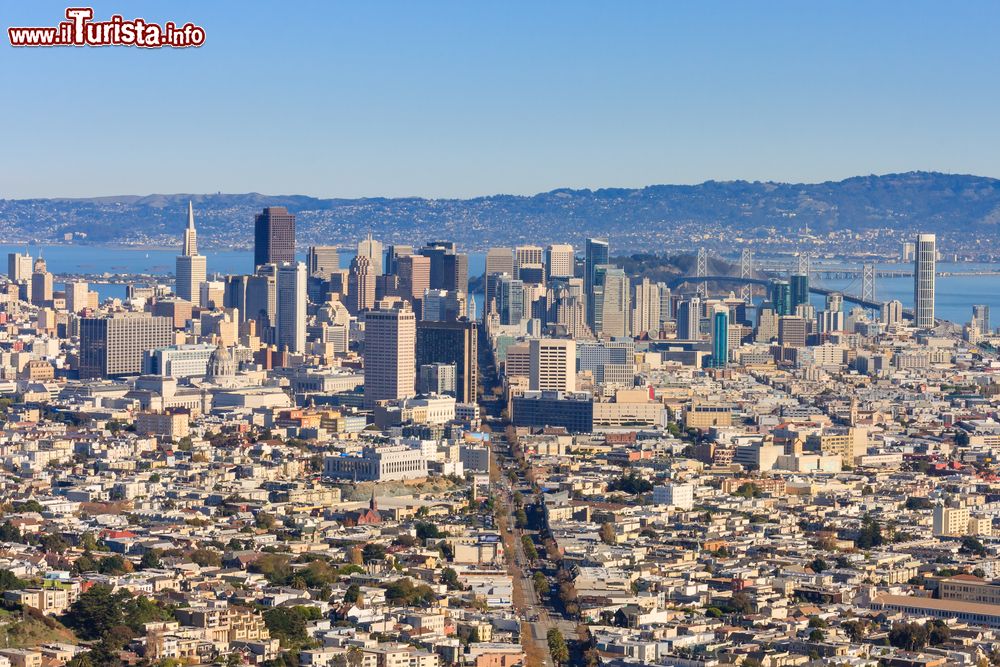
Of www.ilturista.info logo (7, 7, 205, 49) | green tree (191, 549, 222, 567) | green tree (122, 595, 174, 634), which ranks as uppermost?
www.ilturista.info logo (7, 7, 205, 49)

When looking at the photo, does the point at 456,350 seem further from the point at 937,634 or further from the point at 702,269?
the point at 702,269

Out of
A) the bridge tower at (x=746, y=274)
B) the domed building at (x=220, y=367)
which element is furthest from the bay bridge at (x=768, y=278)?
the domed building at (x=220, y=367)

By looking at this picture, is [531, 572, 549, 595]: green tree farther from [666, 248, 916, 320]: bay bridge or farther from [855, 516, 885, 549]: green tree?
[666, 248, 916, 320]: bay bridge

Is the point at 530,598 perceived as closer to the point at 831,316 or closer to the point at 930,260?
the point at 831,316

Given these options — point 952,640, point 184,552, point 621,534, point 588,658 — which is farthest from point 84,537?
point 952,640

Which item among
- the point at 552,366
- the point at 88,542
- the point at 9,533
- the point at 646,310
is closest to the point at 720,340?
the point at 646,310

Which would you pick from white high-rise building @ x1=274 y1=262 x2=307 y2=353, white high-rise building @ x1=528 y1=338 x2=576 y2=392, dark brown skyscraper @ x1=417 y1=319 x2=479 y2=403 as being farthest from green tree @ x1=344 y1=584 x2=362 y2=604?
white high-rise building @ x1=274 y1=262 x2=307 y2=353

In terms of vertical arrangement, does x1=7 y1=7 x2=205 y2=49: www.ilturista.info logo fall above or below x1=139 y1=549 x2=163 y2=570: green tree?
above

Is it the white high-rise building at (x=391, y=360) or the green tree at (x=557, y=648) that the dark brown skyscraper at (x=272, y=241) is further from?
the green tree at (x=557, y=648)
